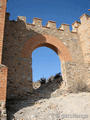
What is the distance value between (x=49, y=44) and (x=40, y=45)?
2.16 ft

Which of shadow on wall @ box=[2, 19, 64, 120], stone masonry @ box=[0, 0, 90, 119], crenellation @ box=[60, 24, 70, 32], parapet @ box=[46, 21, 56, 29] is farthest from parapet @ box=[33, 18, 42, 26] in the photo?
crenellation @ box=[60, 24, 70, 32]

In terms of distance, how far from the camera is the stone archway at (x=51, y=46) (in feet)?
29.7

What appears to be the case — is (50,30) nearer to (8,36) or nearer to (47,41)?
(47,41)

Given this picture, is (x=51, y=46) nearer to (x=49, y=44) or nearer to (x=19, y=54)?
(x=49, y=44)

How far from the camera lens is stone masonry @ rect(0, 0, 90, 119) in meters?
8.03

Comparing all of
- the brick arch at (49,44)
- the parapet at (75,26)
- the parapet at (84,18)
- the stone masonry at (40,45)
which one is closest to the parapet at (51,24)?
the stone masonry at (40,45)

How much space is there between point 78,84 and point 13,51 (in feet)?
15.5

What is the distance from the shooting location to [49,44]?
9.81m

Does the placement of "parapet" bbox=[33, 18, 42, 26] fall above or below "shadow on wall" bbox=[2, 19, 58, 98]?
above

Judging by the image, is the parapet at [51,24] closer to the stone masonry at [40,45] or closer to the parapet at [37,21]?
the stone masonry at [40,45]

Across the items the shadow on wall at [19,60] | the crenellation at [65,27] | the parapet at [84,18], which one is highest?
the parapet at [84,18]

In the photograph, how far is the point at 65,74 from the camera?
30.2 ft

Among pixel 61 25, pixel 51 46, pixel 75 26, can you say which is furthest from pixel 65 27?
pixel 51 46

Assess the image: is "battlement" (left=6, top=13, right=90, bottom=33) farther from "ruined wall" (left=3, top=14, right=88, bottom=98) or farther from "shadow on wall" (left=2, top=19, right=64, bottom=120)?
"shadow on wall" (left=2, top=19, right=64, bottom=120)
